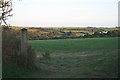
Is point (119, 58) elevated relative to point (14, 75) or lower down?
elevated

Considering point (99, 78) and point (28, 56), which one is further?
point (28, 56)

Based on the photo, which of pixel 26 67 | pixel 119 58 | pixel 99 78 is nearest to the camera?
pixel 99 78

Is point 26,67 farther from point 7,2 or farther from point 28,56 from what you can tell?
point 7,2

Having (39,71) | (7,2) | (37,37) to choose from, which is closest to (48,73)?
(39,71)

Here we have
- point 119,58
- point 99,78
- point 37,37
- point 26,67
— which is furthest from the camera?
point 37,37

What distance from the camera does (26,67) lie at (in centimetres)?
1301

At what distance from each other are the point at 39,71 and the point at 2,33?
2.98 m

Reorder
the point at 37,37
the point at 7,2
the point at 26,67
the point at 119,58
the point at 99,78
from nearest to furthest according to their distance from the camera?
the point at 99,78 → the point at 119,58 → the point at 26,67 → the point at 7,2 → the point at 37,37

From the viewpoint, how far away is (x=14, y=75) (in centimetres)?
1155

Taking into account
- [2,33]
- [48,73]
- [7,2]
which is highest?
[7,2]

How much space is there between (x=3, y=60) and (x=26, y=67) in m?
1.33

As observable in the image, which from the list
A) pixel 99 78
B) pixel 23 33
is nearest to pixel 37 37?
pixel 23 33

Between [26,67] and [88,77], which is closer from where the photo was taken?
[88,77]

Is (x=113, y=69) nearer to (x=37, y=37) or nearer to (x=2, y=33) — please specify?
(x=2, y=33)
